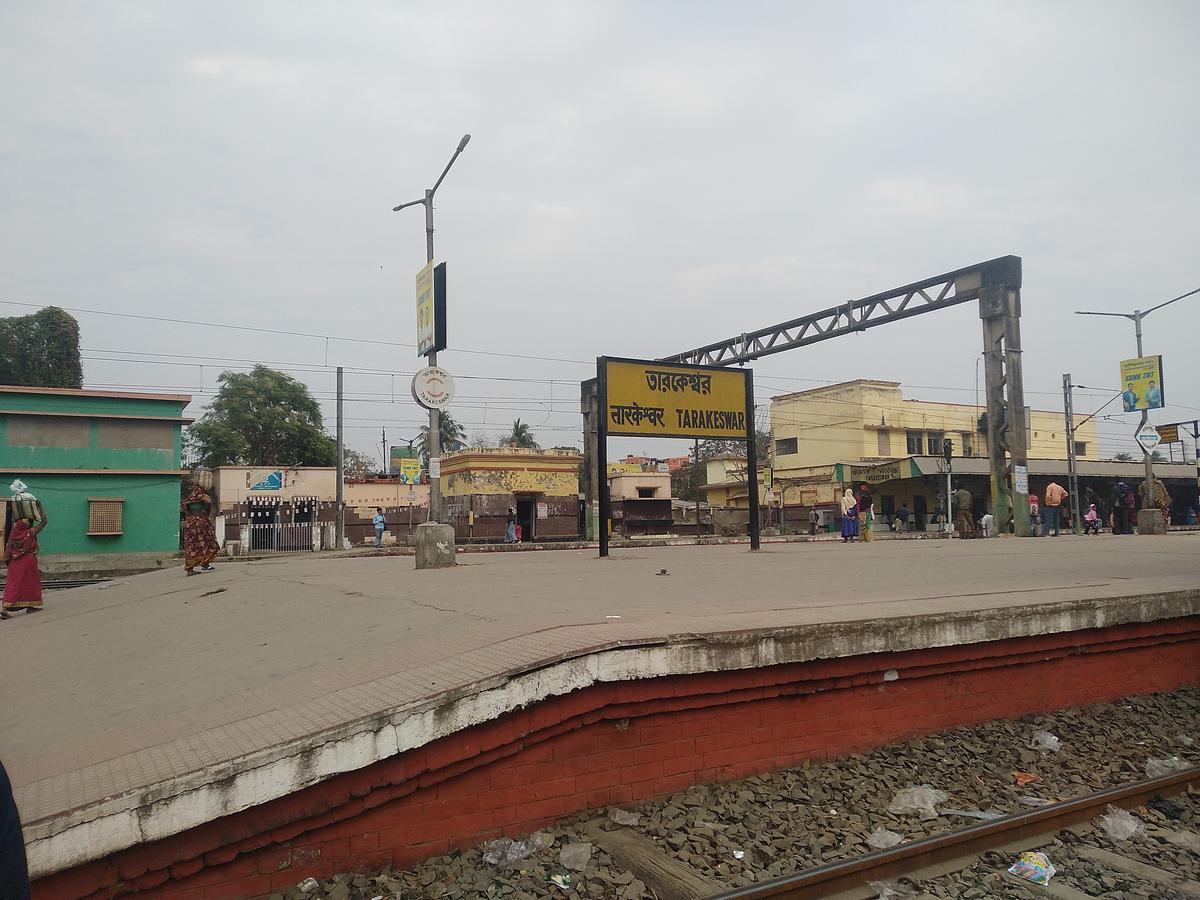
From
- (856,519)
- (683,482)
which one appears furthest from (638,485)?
(683,482)

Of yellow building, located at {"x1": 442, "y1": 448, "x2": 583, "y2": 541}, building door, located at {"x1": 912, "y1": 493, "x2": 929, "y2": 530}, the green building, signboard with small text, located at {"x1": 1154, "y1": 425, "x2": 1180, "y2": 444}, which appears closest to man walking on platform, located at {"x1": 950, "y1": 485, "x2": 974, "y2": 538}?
signboard with small text, located at {"x1": 1154, "y1": 425, "x2": 1180, "y2": 444}

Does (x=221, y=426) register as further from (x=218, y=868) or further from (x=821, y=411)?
(x=218, y=868)

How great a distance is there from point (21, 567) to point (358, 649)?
288 inches

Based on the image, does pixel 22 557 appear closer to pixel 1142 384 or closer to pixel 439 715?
pixel 439 715

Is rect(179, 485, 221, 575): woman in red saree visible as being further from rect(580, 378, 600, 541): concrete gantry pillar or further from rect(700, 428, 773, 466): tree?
rect(700, 428, 773, 466): tree

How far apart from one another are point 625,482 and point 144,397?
881 inches

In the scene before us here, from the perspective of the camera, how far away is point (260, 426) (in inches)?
2023

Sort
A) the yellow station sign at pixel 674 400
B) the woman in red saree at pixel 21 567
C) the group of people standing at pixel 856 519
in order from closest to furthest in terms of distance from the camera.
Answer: the woman in red saree at pixel 21 567
the yellow station sign at pixel 674 400
the group of people standing at pixel 856 519

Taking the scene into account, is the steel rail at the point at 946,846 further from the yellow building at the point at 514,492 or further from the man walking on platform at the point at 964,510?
the yellow building at the point at 514,492

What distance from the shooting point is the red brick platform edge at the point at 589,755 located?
9.91 ft

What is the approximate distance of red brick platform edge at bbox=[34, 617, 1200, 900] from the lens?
302 cm

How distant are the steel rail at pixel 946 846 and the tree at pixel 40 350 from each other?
50825 mm

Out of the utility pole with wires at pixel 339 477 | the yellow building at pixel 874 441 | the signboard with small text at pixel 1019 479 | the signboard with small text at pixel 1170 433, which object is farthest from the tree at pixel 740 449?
the signboard with small text at pixel 1019 479

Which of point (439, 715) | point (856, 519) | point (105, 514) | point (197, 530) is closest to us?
point (439, 715)
